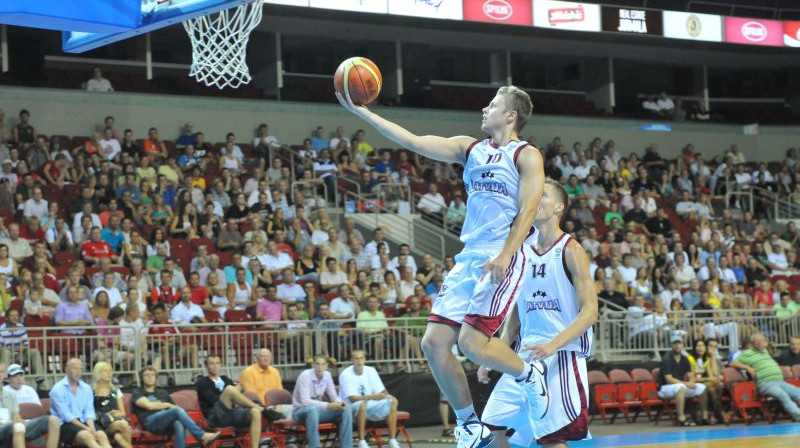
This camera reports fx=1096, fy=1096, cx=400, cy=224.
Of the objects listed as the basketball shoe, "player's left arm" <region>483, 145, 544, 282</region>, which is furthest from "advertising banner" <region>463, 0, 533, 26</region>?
the basketball shoe

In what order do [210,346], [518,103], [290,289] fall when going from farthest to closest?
[290,289] < [210,346] < [518,103]

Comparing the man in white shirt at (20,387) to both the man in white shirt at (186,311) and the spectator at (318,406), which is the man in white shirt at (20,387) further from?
the spectator at (318,406)

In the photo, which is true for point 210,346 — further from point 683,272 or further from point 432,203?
point 683,272

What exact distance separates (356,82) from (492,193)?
1023 mm

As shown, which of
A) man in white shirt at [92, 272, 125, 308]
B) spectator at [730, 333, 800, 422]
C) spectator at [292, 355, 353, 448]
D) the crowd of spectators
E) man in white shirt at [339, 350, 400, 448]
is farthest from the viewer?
spectator at [730, 333, 800, 422]

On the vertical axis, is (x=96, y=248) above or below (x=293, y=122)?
below

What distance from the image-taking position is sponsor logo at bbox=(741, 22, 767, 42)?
83.1ft

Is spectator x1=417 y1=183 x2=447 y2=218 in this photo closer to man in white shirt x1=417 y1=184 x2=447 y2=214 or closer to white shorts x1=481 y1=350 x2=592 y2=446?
man in white shirt x1=417 y1=184 x2=447 y2=214

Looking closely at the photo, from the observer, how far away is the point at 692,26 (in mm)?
24516

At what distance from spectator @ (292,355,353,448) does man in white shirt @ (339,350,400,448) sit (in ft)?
0.54

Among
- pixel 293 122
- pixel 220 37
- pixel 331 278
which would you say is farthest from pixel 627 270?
pixel 220 37

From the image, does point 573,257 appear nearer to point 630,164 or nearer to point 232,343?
point 232,343

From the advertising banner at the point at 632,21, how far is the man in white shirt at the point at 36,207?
42.1 feet

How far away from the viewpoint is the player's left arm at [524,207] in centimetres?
589
